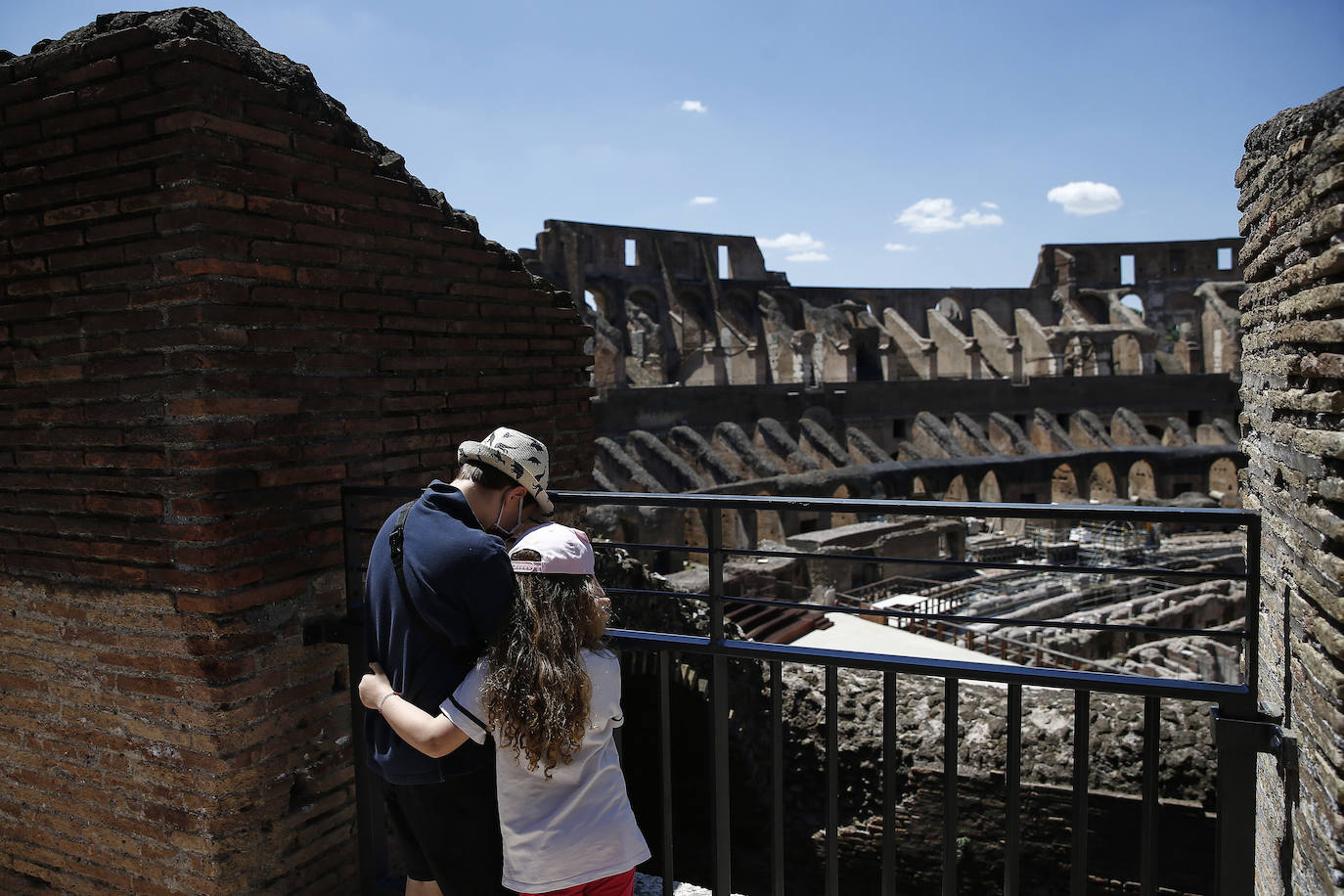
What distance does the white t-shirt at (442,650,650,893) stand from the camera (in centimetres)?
215

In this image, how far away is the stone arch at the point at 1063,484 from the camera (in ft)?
83.4

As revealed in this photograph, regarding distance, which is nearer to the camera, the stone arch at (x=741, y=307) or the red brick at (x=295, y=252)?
the red brick at (x=295, y=252)

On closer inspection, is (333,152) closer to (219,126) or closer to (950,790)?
(219,126)

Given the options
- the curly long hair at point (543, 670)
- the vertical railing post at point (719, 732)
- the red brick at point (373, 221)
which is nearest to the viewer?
the curly long hair at point (543, 670)

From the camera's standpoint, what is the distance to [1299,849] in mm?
3027

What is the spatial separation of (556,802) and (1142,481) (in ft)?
93.8

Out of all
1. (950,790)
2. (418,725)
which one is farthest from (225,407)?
(950,790)

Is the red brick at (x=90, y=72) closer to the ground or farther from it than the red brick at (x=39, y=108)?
farther from it

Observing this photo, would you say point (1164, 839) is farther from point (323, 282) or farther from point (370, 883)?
point (323, 282)

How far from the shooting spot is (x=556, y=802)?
2168 millimetres

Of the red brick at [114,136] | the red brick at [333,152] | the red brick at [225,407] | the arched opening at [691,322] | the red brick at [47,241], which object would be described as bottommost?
the red brick at [225,407]

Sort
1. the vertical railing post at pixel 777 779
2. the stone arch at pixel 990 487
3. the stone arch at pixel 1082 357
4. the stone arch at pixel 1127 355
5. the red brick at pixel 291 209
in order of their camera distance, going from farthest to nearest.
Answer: the stone arch at pixel 1082 357 → the stone arch at pixel 1127 355 → the stone arch at pixel 990 487 → the red brick at pixel 291 209 → the vertical railing post at pixel 777 779

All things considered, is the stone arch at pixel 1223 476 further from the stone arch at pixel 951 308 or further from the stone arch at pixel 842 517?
the stone arch at pixel 951 308

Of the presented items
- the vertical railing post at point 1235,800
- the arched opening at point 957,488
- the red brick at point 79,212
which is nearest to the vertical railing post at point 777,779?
the vertical railing post at point 1235,800
